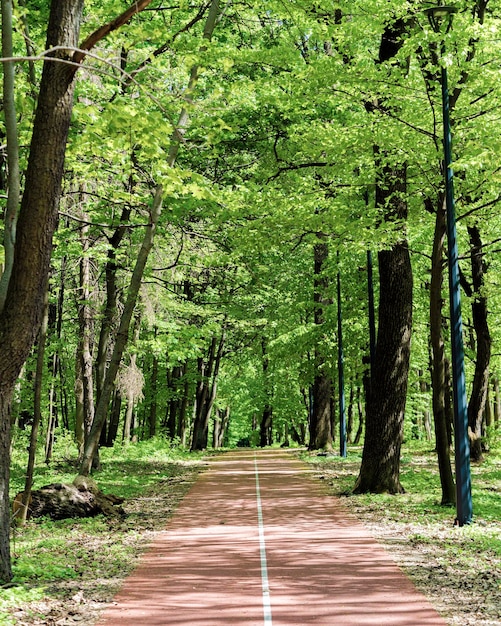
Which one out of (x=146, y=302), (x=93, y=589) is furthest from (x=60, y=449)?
(x=93, y=589)

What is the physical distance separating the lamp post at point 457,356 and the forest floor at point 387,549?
1.81 ft

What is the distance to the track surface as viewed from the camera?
7148 mm

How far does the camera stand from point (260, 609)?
7.38m

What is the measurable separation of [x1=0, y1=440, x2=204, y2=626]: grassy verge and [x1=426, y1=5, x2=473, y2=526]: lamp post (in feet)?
17.2

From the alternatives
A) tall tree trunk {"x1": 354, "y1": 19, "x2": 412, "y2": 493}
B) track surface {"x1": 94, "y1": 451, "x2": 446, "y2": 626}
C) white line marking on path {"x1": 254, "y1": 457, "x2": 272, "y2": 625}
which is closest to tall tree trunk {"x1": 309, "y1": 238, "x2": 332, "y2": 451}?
tall tree trunk {"x1": 354, "y1": 19, "x2": 412, "y2": 493}

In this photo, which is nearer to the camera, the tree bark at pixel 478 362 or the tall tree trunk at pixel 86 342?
the tall tree trunk at pixel 86 342

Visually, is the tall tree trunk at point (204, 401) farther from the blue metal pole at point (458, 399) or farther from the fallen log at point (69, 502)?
the blue metal pole at point (458, 399)

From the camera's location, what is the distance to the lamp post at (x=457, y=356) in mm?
11797

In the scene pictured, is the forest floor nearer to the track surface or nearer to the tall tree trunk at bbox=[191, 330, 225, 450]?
the track surface

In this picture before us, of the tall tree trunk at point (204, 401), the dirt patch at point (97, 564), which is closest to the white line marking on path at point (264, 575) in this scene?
the dirt patch at point (97, 564)

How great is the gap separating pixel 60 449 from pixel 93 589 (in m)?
26.4

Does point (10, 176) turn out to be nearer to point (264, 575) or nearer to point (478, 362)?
point (264, 575)

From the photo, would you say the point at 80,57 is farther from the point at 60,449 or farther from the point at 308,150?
the point at 60,449

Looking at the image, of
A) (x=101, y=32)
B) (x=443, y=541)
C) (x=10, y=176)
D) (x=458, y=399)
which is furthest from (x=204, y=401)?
(x=101, y=32)
